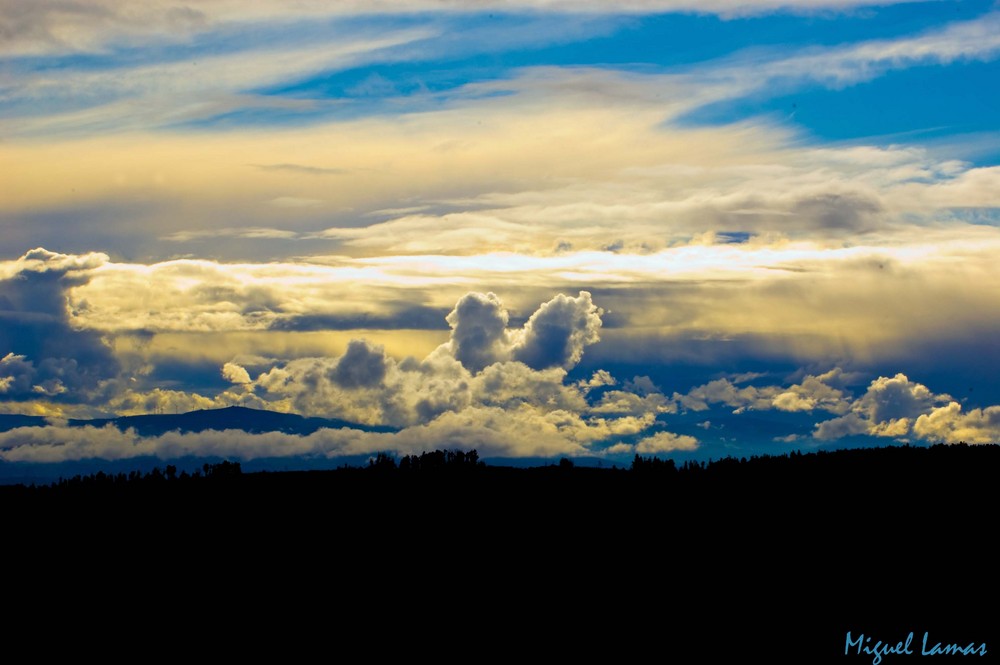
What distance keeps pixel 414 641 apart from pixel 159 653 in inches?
1581

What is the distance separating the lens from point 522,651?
165375 mm

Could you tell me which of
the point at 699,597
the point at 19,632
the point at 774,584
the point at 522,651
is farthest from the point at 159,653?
the point at 774,584

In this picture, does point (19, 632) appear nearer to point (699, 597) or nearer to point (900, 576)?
point (699, 597)

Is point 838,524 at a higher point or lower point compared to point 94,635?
higher

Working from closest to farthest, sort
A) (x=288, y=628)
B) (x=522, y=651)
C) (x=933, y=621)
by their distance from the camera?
(x=933, y=621), (x=522, y=651), (x=288, y=628)

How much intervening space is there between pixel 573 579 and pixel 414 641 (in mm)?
36514

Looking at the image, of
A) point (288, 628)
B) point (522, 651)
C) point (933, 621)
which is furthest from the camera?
point (288, 628)

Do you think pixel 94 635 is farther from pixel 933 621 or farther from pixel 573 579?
pixel 933 621

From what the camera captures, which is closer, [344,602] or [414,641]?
[414,641]

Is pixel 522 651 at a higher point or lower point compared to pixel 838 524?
lower

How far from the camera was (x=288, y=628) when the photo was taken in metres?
176

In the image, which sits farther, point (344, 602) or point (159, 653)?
point (344, 602)

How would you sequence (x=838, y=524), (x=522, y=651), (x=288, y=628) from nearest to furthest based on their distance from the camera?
(x=522, y=651) → (x=288, y=628) → (x=838, y=524)

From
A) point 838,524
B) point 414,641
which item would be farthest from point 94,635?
point 838,524
